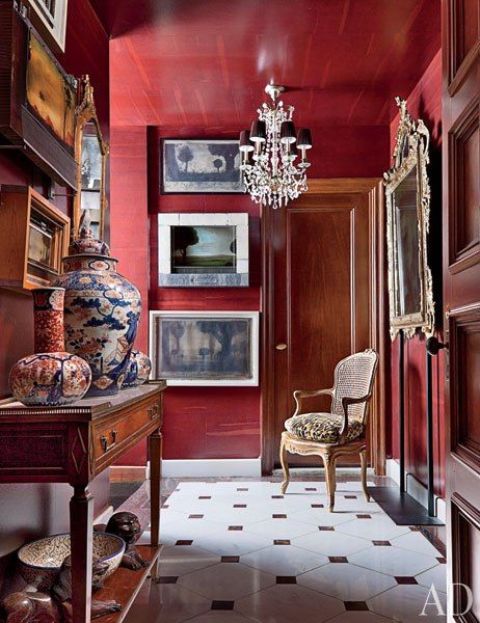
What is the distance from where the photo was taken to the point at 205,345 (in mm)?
4734

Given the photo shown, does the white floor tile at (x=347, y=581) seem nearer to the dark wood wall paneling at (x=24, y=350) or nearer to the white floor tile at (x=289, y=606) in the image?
the white floor tile at (x=289, y=606)

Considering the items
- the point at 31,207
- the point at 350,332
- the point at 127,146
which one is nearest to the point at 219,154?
the point at 127,146

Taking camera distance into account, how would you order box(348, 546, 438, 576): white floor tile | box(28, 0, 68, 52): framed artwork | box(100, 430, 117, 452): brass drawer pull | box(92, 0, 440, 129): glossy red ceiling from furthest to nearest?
1. box(92, 0, 440, 129): glossy red ceiling
2. box(348, 546, 438, 576): white floor tile
3. box(28, 0, 68, 52): framed artwork
4. box(100, 430, 117, 452): brass drawer pull

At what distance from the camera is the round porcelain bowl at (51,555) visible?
1832 millimetres

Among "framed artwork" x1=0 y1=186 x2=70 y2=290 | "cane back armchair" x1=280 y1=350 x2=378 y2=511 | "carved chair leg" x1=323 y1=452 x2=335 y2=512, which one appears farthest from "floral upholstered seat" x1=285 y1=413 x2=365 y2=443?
"framed artwork" x1=0 y1=186 x2=70 y2=290

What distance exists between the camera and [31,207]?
1942mm

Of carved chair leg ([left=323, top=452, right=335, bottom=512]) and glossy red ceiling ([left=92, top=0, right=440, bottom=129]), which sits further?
carved chair leg ([left=323, top=452, right=335, bottom=512])

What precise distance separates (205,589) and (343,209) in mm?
3291

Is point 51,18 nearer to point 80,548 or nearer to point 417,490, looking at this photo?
point 80,548

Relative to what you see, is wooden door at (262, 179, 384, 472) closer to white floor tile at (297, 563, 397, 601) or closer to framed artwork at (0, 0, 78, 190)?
white floor tile at (297, 563, 397, 601)

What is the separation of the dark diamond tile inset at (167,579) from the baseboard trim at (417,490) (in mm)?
1661

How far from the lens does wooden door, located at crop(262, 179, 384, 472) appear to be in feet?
15.7

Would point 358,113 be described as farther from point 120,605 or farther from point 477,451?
point 120,605

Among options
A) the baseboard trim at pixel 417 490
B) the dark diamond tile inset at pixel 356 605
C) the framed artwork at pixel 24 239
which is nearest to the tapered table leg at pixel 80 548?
the framed artwork at pixel 24 239
